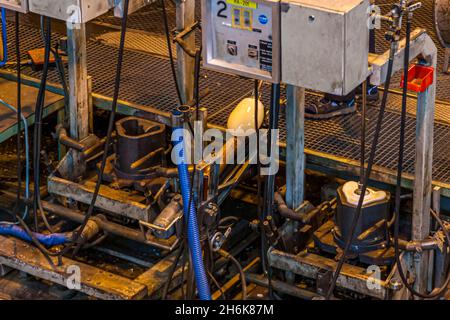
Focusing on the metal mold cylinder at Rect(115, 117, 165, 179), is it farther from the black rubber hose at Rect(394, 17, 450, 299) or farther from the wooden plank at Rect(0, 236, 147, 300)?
the black rubber hose at Rect(394, 17, 450, 299)

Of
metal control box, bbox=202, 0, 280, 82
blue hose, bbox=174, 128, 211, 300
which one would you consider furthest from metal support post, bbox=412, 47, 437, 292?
blue hose, bbox=174, 128, 211, 300

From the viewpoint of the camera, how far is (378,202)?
16.1 ft

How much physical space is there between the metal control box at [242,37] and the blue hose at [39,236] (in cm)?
139

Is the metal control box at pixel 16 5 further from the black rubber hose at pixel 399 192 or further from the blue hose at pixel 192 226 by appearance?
the black rubber hose at pixel 399 192

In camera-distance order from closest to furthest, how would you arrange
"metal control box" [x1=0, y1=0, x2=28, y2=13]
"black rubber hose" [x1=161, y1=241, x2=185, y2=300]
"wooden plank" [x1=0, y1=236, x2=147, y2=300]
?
"metal control box" [x1=0, y1=0, x2=28, y2=13] → "black rubber hose" [x1=161, y1=241, x2=185, y2=300] → "wooden plank" [x1=0, y1=236, x2=147, y2=300]

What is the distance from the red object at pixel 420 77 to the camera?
14.6ft

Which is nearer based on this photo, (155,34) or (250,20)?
(250,20)

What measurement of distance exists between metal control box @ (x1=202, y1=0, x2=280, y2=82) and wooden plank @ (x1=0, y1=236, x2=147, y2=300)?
117 centimetres

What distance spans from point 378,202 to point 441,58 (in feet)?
4.89

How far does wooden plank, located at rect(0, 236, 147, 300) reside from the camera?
499cm

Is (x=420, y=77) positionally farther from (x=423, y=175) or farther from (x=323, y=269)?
(x=323, y=269)

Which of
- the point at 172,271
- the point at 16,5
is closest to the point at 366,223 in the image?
the point at 172,271
